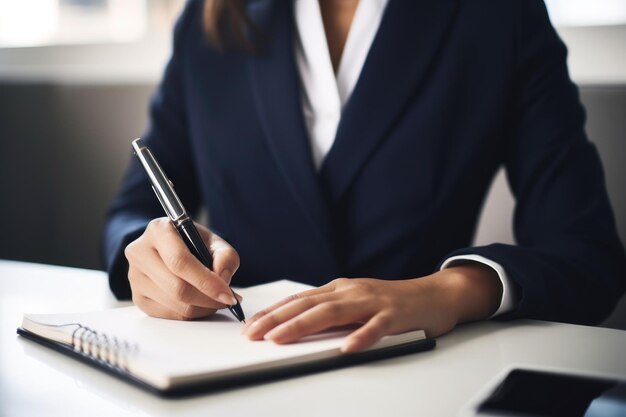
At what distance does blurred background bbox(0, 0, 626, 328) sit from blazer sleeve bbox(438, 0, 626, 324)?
0.35 meters

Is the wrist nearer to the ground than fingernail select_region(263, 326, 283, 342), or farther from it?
nearer to the ground

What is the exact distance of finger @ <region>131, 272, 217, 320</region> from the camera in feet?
1.81

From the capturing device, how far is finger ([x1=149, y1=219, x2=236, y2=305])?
0.52m

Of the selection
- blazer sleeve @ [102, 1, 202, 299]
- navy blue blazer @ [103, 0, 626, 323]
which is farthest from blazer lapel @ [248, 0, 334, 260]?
blazer sleeve @ [102, 1, 202, 299]

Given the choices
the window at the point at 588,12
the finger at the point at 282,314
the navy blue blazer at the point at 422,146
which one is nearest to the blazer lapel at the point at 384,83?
the navy blue blazer at the point at 422,146

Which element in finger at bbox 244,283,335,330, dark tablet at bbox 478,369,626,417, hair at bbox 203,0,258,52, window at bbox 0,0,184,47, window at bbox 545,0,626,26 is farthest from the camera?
window at bbox 0,0,184,47

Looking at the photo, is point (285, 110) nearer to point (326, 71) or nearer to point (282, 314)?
point (326, 71)

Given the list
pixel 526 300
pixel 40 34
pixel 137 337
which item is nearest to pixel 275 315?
pixel 137 337

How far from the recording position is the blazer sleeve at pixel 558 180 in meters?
0.72

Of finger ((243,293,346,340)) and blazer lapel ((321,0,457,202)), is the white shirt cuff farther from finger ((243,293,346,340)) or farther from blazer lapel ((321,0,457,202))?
blazer lapel ((321,0,457,202))

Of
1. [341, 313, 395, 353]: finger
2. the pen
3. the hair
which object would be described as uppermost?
the hair

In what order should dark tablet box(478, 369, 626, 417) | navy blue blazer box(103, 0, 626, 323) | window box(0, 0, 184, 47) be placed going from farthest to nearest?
window box(0, 0, 184, 47), navy blue blazer box(103, 0, 626, 323), dark tablet box(478, 369, 626, 417)

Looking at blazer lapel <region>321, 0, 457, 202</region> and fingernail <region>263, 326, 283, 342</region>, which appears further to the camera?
blazer lapel <region>321, 0, 457, 202</region>

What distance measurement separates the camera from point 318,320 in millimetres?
488
